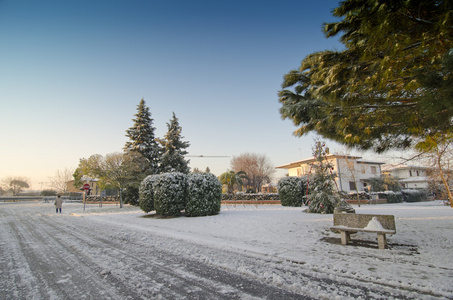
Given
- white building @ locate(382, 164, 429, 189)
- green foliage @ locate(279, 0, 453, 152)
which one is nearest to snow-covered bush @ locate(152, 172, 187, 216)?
green foliage @ locate(279, 0, 453, 152)

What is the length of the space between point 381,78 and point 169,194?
10363mm

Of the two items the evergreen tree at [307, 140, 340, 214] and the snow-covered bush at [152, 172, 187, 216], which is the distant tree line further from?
the evergreen tree at [307, 140, 340, 214]

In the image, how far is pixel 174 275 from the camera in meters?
3.53

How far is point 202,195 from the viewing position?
11734 mm

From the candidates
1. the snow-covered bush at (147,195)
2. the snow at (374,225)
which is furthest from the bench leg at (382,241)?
the snow-covered bush at (147,195)

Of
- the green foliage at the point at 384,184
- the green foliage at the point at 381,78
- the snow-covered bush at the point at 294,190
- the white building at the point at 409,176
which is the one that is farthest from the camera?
the white building at the point at 409,176

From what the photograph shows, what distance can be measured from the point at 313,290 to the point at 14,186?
273 feet

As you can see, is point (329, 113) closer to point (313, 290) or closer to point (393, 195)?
point (313, 290)

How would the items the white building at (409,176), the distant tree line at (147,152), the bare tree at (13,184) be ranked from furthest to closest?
the bare tree at (13,184) < the white building at (409,176) < the distant tree line at (147,152)

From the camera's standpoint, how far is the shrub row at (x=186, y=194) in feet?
37.8

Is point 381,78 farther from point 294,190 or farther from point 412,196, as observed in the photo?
point 412,196

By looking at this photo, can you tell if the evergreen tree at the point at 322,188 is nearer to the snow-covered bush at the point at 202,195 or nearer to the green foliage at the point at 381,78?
the snow-covered bush at the point at 202,195

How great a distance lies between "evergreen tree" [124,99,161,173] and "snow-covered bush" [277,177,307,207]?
15.5m

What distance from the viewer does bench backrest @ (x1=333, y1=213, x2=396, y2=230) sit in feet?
16.3
